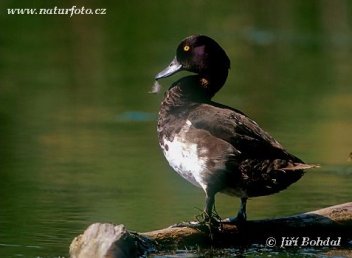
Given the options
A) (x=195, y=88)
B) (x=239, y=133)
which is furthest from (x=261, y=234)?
(x=195, y=88)

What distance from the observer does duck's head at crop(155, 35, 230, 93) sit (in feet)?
28.0

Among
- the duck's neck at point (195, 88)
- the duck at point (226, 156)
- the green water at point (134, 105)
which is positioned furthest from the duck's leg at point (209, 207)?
the duck's neck at point (195, 88)

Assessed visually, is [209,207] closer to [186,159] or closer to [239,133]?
[186,159]

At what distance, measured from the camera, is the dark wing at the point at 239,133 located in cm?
777

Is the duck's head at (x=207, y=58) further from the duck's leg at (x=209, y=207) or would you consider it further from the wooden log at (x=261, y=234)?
the wooden log at (x=261, y=234)

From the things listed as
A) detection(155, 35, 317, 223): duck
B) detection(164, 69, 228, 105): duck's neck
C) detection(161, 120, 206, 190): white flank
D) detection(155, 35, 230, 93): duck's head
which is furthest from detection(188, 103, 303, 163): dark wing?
detection(155, 35, 230, 93): duck's head

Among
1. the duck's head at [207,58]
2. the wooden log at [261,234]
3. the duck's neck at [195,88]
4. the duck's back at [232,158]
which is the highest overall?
the duck's head at [207,58]

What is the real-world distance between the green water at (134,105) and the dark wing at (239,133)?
0.59 metres

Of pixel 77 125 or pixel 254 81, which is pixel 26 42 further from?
pixel 77 125

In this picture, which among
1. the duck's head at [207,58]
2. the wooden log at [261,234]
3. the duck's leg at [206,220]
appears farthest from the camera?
the duck's head at [207,58]

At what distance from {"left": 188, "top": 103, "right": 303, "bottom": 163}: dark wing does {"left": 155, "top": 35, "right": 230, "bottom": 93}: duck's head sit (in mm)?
525

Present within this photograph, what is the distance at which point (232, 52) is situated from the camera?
19.8 m

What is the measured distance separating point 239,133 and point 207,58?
0.86 m

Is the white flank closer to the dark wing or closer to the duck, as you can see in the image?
the duck
